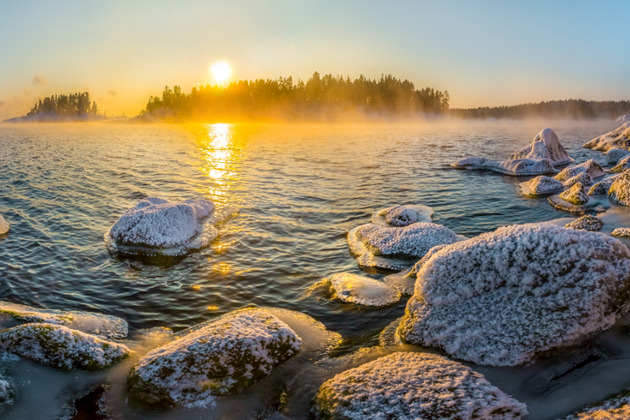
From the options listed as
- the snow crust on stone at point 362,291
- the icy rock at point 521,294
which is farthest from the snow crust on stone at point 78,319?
the icy rock at point 521,294

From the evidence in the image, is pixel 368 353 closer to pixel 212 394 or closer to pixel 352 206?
pixel 212 394

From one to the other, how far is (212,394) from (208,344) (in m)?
0.71

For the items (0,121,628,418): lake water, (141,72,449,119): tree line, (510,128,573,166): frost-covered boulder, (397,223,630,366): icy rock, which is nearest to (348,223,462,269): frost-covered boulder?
(0,121,628,418): lake water

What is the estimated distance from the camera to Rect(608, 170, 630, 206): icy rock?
14356 mm

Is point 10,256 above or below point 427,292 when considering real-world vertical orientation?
below

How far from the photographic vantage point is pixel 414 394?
4602mm

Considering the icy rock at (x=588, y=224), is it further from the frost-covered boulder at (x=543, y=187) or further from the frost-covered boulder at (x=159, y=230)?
the frost-covered boulder at (x=159, y=230)

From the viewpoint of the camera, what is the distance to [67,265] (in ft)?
33.5

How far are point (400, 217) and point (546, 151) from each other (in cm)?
1790

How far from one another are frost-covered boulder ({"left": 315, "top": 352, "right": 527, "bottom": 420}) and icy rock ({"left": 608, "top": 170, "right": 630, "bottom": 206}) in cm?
1302

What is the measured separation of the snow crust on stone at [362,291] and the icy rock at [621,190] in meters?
11.1

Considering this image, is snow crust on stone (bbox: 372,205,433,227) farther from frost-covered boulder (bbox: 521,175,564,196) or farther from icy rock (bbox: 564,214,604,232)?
frost-covered boulder (bbox: 521,175,564,196)

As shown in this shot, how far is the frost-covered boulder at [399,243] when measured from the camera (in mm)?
9930

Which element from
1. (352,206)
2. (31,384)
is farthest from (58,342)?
(352,206)
